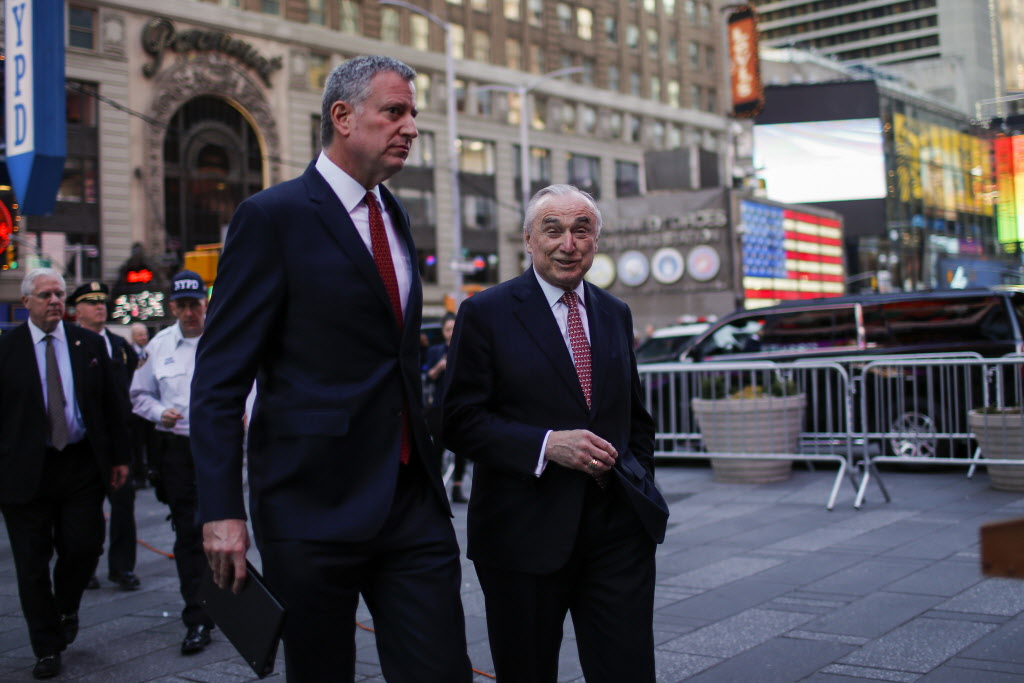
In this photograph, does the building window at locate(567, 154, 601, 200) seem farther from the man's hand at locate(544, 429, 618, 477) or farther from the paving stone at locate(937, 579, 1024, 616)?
the man's hand at locate(544, 429, 618, 477)

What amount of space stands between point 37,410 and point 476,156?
1915 inches

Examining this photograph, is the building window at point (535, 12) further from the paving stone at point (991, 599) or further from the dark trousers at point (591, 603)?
the dark trousers at point (591, 603)

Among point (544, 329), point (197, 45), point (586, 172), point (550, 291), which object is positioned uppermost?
point (197, 45)

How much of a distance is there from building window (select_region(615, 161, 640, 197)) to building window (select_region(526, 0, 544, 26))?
362 inches

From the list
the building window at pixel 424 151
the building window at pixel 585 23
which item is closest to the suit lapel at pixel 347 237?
the building window at pixel 424 151

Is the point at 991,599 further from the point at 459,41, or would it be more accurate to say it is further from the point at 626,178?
the point at 626,178

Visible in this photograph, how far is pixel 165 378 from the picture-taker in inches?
241

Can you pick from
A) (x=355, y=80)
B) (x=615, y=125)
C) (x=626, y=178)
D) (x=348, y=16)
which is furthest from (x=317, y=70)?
(x=355, y=80)

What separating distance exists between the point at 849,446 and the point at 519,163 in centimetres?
4726

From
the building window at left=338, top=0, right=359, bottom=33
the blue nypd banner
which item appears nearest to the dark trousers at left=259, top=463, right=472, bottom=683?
the blue nypd banner

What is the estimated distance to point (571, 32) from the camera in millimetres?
60156

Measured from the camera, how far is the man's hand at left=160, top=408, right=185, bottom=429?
19.2ft

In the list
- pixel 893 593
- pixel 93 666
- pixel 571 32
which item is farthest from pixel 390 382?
pixel 571 32

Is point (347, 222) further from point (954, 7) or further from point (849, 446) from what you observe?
point (954, 7)
